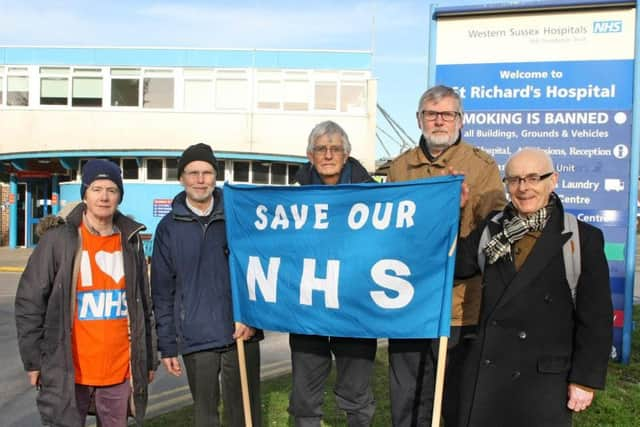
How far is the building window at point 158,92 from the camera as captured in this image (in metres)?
23.3

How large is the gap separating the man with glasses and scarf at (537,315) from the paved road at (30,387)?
3.34 metres

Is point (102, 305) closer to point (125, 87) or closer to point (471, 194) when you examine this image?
point (471, 194)

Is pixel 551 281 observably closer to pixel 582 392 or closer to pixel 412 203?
pixel 582 392

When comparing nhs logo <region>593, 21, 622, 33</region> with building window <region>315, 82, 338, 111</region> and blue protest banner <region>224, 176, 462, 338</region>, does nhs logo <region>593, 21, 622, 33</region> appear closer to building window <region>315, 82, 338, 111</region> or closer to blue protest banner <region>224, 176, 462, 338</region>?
blue protest banner <region>224, 176, 462, 338</region>

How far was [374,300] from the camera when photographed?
347 centimetres

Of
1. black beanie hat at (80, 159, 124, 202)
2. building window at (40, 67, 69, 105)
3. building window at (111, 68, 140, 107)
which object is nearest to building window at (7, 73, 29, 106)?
building window at (40, 67, 69, 105)

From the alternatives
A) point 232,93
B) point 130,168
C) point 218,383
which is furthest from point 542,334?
point 130,168

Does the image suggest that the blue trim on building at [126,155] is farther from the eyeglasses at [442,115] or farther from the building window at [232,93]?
the eyeglasses at [442,115]

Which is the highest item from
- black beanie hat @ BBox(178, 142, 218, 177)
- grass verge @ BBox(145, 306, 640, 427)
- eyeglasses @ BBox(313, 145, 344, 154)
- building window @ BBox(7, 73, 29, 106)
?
building window @ BBox(7, 73, 29, 106)

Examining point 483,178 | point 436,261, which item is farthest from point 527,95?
point 436,261

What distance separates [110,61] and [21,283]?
858 inches

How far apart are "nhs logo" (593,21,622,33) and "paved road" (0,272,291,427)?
4915 millimetres

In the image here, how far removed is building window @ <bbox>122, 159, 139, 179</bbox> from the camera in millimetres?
23266

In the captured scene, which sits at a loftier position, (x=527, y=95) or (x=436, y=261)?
(x=527, y=95)
